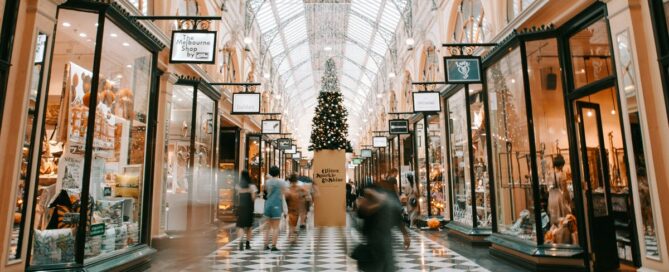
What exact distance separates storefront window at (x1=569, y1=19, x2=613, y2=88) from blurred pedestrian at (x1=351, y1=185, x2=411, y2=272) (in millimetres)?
3463

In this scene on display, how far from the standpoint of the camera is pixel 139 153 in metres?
6.27

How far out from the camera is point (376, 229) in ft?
11.1

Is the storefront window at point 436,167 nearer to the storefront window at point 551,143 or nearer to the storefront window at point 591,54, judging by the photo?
the storefront window at point 551,143

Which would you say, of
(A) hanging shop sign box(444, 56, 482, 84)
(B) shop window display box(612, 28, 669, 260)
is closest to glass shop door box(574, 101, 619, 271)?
(B) shop window display box(612, 28, 669, 260)

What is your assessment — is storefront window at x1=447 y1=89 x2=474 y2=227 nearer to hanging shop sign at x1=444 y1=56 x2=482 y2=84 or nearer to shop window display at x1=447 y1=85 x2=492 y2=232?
shop window display at x1=447 y1=85 x2=492 y2=232

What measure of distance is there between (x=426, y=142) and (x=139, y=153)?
850 cm

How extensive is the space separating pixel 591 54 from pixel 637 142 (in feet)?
5.35

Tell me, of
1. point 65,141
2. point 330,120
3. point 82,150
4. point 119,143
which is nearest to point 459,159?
point 330,120

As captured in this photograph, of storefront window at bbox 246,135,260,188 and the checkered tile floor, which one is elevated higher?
storefront window at bbox 246,135,260,188

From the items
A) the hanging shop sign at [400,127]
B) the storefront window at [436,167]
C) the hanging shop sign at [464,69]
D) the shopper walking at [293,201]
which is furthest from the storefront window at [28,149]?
the hanging shop sign at [400,127]

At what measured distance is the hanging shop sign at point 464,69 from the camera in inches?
277

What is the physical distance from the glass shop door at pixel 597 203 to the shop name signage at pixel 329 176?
7.46 metres

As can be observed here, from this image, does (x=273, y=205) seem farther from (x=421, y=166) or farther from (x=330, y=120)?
(x=421, y=166)

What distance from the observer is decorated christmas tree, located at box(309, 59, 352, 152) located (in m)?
12.9
